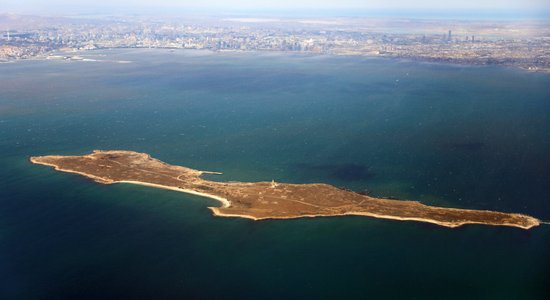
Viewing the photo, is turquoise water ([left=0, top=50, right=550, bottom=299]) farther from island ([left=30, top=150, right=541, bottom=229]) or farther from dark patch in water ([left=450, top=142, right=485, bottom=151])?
A: island ([left=30, top=150, right=541, bottom=229])

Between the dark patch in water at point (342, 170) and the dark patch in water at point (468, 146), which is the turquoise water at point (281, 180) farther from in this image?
the dark patch in water at point (468, 146)

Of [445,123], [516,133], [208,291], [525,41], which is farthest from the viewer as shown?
[525,41]

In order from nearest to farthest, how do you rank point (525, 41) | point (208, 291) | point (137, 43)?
point (208, 291), point (525, 41), point (137, 43)

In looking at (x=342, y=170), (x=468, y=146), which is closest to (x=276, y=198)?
(x=342, y=170)

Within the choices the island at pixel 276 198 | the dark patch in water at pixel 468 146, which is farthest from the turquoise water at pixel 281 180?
the island at pixel 276 198

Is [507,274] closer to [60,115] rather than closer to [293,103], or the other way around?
[293,103]

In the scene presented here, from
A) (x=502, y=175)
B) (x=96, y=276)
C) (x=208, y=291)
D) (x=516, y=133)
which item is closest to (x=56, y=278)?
(x=96, y=276)

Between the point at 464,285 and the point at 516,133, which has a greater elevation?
the point at 516,133
